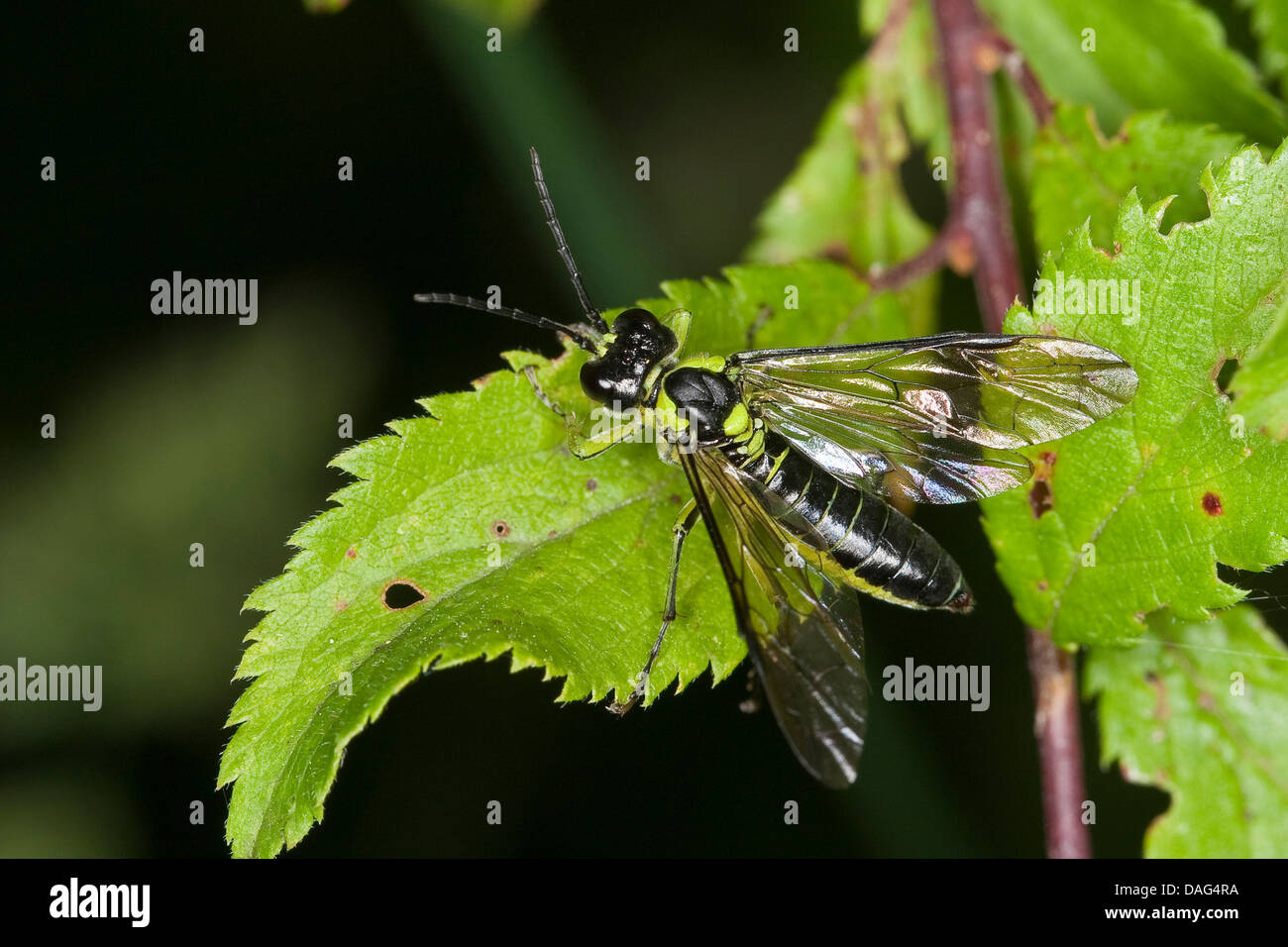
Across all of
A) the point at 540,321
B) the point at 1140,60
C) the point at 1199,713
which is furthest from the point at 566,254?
the point at 1199,713

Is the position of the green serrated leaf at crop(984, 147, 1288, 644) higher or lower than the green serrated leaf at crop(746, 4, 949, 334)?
lower

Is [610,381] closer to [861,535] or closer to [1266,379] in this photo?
[861,535]

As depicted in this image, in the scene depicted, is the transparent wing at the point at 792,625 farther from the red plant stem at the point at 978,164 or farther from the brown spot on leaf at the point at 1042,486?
the red plant stem at the point at 978,164

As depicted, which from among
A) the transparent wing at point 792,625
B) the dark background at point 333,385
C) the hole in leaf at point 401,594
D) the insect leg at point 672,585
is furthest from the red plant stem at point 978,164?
the hole in leaf at point 401,594

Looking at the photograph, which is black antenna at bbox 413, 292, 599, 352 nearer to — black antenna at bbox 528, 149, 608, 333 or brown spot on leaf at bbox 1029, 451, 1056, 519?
black antenna at bbox 528, 149, 608, 333

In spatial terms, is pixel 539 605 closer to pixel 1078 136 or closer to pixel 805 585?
pixel 805 585

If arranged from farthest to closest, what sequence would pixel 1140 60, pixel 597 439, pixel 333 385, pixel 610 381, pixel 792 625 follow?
Answer: pixel 333 385, pixel 1140 60, pixel 610 381, pixel 597 439, pixel 792 625

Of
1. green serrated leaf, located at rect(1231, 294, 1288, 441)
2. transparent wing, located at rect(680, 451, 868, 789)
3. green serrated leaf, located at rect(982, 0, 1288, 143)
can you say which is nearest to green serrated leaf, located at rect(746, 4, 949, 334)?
green serrated leaf, located at rect(982, 0, 1288, 143)
